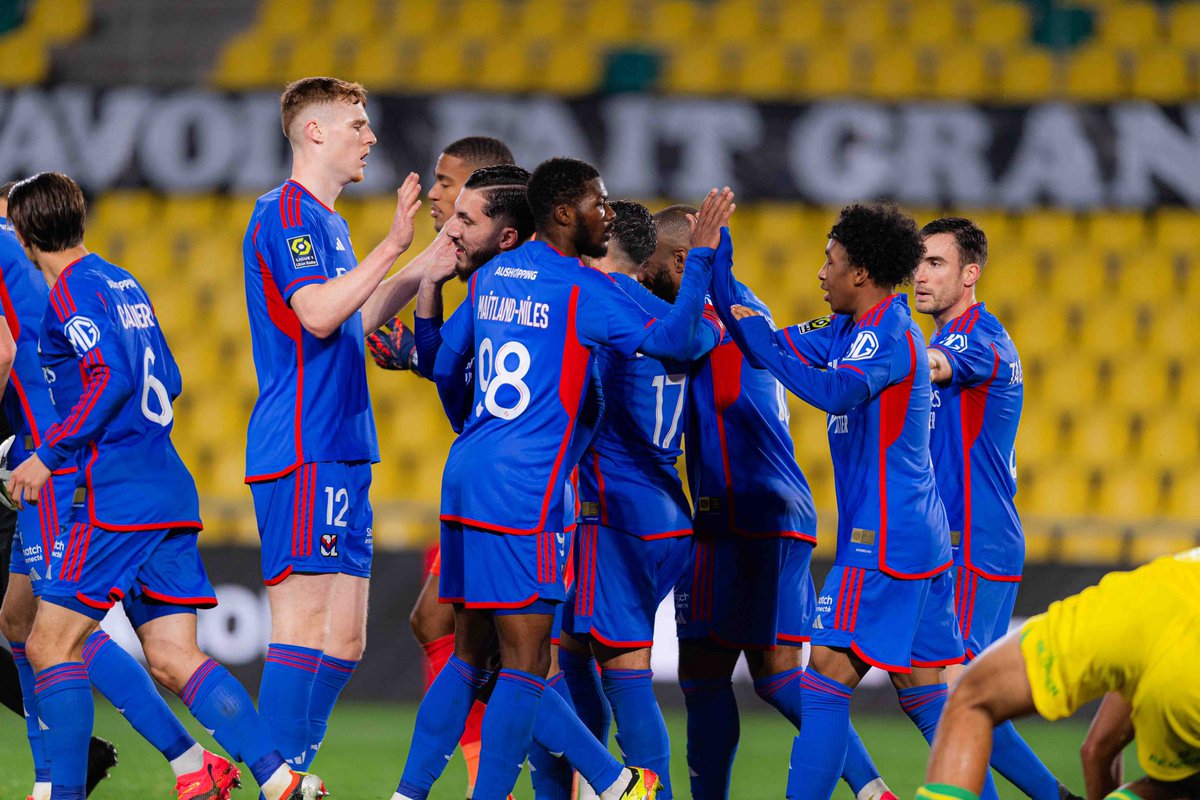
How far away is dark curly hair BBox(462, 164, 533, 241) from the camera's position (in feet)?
14.3

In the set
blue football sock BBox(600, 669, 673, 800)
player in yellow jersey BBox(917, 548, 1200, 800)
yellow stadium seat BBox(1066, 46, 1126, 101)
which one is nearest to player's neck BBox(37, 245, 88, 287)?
blue football sock BBox(600, 669, 673, 800)

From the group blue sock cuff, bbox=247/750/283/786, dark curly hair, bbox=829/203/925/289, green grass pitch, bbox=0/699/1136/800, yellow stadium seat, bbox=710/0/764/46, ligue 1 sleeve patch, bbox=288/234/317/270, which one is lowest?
green grass pitch, bbox=0/699/1136/800

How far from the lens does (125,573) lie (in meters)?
4.24

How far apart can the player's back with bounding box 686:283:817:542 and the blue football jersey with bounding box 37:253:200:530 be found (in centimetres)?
158

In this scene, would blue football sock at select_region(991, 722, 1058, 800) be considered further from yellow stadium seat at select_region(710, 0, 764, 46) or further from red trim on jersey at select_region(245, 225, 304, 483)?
yellow stadium seat at select_region(710, 0, 764, 46)

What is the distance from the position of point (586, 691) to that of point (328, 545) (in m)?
1.03

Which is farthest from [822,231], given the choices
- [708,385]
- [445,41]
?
[708,385]

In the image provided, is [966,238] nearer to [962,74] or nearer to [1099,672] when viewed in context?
[1099,672]

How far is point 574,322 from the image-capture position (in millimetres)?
4000

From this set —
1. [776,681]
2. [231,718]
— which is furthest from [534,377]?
[776,681]

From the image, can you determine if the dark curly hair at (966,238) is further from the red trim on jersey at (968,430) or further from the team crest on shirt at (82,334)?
the team crest on shirt at (82,334)

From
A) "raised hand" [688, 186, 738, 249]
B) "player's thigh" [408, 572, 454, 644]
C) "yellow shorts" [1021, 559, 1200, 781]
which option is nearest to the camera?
"yellow shorts" [1021, 559, 1200, 781]

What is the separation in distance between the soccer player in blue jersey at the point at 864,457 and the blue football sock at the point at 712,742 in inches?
15.5

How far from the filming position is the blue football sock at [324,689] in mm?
4332
